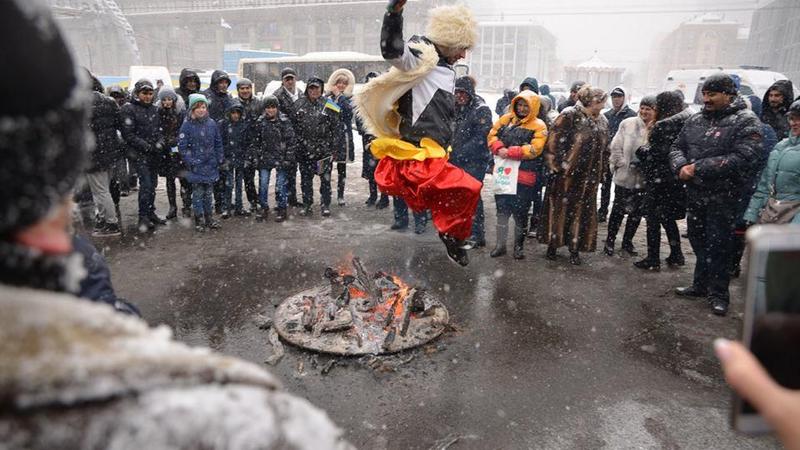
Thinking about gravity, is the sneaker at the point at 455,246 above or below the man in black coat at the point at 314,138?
below

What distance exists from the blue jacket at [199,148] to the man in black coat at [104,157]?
0.85 m

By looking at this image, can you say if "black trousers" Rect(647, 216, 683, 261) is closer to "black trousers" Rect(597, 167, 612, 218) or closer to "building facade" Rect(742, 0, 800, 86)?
"black trousers" Rect(597, 167, 612, 218)

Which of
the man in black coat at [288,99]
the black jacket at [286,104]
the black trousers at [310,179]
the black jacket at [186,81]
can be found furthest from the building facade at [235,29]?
the black trousers at [310,179]

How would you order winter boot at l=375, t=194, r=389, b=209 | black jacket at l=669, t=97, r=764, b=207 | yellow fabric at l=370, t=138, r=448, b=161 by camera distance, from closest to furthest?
1. yellow fabric at l=370, t=138, r=448, b=161
2. black jacket at l=669, t=97, r=764, b=207
3. winter boot at l=375, t=194, r=389, b=209

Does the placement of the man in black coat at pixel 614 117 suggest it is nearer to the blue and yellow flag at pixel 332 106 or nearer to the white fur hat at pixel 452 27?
the blue and yellow flag at pixel 332 106

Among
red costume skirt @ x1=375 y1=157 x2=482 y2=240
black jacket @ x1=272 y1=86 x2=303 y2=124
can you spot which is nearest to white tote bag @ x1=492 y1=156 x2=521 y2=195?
red costume skirt @ x1=375 y1=157 x2=482 y2=240

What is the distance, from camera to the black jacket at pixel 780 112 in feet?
19.7

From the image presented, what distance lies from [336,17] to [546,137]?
4884 cm

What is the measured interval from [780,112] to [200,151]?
763cm

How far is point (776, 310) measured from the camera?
3.01 feet

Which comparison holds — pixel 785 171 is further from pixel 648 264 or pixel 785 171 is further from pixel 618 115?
pixel 618 115

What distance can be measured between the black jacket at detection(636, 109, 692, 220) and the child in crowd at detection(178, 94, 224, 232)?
581cm

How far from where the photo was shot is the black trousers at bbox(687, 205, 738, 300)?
488 centimetres

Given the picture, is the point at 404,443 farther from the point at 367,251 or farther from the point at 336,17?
the point at 336,17
